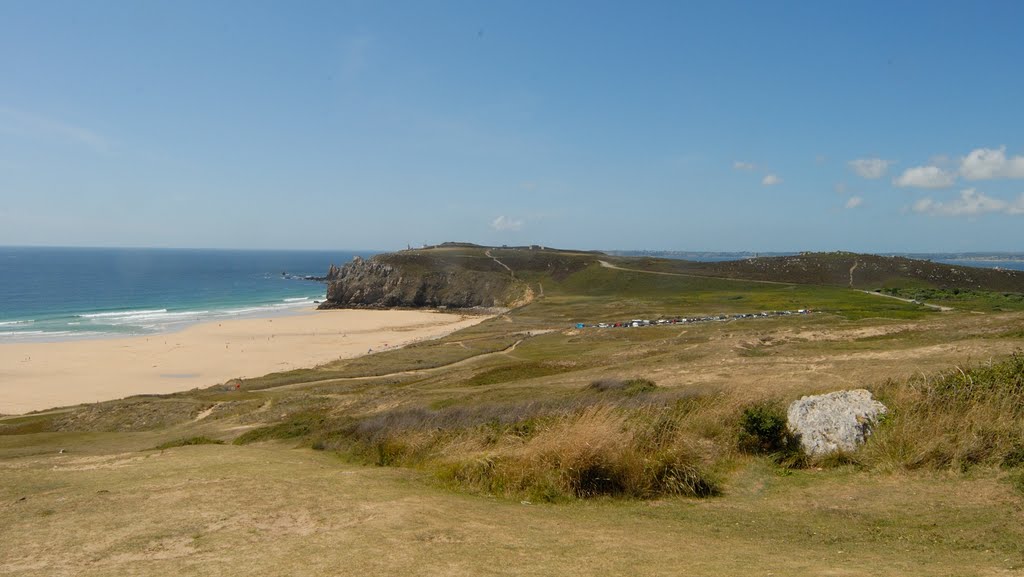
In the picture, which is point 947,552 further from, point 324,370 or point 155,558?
point 324,370

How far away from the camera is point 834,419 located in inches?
513

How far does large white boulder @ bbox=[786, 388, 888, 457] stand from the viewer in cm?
1266

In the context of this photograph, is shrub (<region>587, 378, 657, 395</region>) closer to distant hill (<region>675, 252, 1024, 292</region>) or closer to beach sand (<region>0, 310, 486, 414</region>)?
beach sand (<region>0, 310, 486, 414</region>)

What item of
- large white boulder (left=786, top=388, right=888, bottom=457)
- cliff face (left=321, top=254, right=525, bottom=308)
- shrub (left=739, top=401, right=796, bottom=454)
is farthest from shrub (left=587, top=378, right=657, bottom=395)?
cliff face (left=321, top=254, right=525, bottom=308)

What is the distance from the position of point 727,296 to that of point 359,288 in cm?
7633

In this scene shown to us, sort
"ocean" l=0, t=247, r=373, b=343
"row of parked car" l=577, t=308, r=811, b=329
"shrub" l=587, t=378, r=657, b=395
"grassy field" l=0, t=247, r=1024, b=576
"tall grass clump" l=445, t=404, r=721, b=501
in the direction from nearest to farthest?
1. "grassy field" l=0, t=247, r=1024, b=576
2. "tall grass clump" l=445, t=404, r=721, b=501
3. "shrub" l=587, t=378, r=657, b=395
4. "row of parked car" l=577, t=308, r=811, b=329
5. "ocean" l=0, t=247, r=373, b=343

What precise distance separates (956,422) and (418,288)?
Result: 12123cm

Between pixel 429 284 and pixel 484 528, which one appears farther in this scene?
pixel 429 284

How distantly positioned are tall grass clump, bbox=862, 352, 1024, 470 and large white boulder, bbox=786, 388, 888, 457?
0.33m

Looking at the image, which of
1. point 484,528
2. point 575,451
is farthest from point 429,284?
point 484,528

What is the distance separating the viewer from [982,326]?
118ft

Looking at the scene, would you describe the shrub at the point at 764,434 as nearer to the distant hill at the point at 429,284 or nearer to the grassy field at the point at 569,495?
the grassy field at the point at 569,495

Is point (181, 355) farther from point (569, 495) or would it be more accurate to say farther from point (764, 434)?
point (764, 434)

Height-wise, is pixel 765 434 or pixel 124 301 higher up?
pixel 765 434
